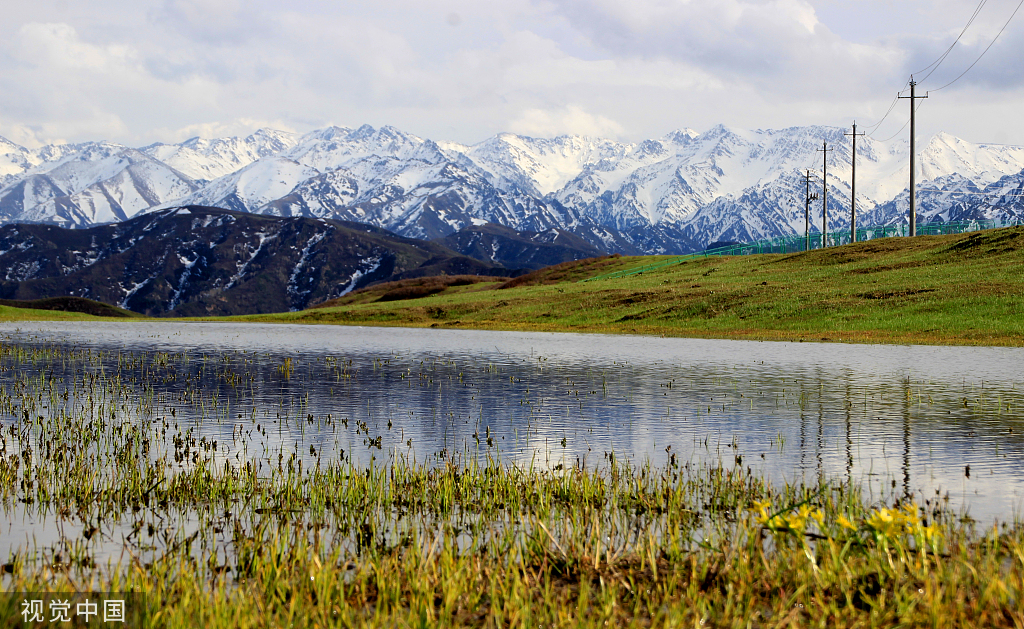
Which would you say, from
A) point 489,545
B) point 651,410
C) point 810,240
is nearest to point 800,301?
point 651,410

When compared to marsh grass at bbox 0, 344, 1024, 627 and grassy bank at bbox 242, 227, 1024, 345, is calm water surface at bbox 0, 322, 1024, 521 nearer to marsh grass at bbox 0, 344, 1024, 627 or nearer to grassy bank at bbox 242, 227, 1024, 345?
marsh grass at bbox 0, 344, 1024, 627

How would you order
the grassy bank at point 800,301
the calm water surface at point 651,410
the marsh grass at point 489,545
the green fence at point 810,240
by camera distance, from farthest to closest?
the green fence at point 810,240 < the grassy bank at point 800,301 < the calm water surface at point 651,410 < the marsh grass at point 489,545

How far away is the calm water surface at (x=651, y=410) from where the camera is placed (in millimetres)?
17062

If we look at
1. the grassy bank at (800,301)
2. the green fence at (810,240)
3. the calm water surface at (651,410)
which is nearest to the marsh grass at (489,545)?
the calm water surface at (651,410)

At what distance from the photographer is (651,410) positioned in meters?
24.2

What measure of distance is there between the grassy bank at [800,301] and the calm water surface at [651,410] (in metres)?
12.6

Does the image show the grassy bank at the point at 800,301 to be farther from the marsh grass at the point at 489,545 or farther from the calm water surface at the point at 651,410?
the marsh grass at the point at 489,545

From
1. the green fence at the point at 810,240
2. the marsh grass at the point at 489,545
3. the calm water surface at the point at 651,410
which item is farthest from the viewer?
the green fence at the point at 810,240

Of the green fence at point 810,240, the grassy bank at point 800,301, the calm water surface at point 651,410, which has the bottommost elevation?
the calm water surface at point 651,410

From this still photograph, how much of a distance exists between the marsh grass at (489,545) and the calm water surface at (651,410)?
4.18 ft

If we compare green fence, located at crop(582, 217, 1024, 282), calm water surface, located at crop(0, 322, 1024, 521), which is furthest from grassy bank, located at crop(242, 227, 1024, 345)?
calm water surface, located at crop(0, 322, 1024, 521)

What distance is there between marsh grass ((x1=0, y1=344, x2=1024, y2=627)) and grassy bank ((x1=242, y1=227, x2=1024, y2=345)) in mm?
42773

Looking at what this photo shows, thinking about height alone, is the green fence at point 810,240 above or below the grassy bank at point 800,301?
above

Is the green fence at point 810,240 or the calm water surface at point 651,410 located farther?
the green fence at point 810,240
